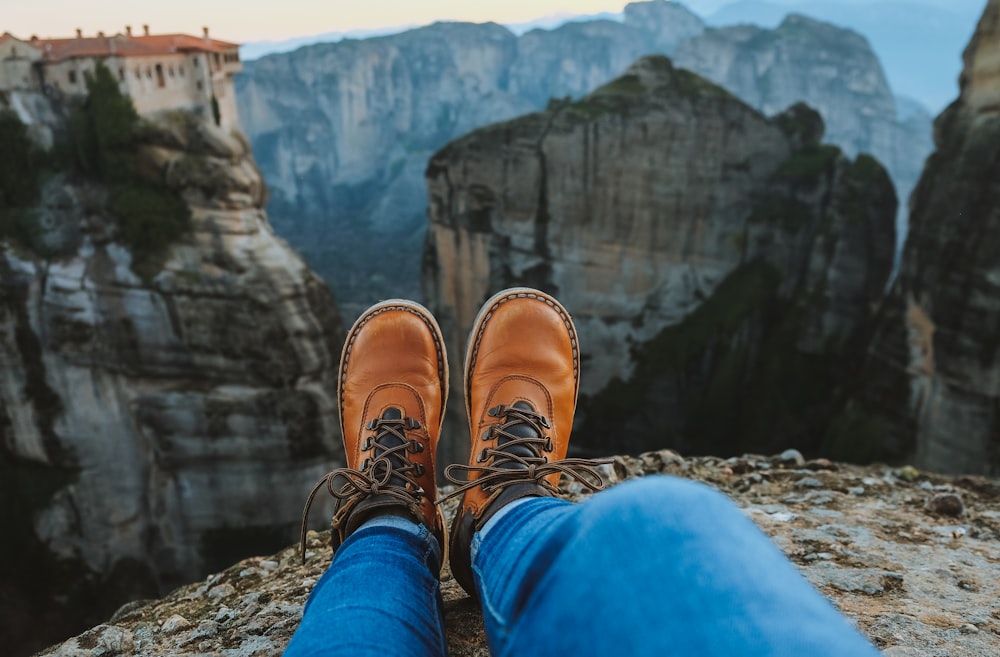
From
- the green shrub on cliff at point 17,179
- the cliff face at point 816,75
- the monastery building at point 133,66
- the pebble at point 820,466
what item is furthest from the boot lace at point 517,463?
the cliff face at point 816,75

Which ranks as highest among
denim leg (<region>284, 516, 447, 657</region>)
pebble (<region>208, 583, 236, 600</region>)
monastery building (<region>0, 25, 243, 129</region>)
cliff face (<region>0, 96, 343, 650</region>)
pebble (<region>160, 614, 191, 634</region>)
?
monastery building (<region>0, 25, 243, 129</region>)

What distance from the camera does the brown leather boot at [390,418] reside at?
206 cm

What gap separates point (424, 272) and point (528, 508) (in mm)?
16341

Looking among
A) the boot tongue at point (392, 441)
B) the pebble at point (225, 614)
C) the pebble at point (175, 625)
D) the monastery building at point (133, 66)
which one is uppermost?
the monastery building at point (133, 66)

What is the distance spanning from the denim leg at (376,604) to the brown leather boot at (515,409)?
0.20 meters

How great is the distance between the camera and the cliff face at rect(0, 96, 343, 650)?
11516mm

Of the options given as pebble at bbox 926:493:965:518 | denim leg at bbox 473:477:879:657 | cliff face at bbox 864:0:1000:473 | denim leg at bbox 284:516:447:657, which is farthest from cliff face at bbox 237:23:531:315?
denim leg at bbox 473:477:879:657

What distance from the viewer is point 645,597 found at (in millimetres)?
918

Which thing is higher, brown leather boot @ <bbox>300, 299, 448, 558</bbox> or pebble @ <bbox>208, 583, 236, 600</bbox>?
brown leather boot @ <bbox>300, 299, 448, 558</bbox>

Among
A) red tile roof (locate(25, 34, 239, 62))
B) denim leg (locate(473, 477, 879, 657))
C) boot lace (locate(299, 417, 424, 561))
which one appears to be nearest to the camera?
denim leg (locate(473, 477, 879, 657))

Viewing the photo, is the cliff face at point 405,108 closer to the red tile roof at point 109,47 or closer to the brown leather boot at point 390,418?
the red tile roof at point 109,47

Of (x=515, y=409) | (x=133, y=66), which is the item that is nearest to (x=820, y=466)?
(x=515, y=409)

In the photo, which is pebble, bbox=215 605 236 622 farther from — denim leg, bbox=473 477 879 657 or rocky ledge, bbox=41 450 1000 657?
denim leg, bbox=473 477 879 657

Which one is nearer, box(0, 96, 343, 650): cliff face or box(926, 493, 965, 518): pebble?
box(926, 493, 965, 518): pebble
